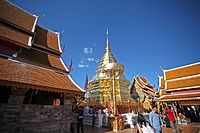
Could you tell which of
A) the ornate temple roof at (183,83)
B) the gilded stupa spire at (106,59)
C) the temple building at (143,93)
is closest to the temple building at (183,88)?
the ornate temple roof at (183,83)

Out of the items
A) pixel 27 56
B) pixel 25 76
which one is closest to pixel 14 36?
pixel 27 56

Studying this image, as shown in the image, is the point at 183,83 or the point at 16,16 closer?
the point at 16,16

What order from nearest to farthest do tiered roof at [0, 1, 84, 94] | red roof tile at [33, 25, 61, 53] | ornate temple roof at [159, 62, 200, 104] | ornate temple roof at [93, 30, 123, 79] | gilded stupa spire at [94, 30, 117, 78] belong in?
1. tiered roof at [0, 1, 84, 94]
2. red roof tile at [33, 25, 61, 53]
3. ornate temple roof at [159, 62, 200, 104]
4. ornate temple roof at [93, 30, 123, 79]
5. gilded stupa spire at [94, 30, 117, 78]

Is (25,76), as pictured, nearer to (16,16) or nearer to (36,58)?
(36,58)

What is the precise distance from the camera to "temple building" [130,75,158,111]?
19.5 meters

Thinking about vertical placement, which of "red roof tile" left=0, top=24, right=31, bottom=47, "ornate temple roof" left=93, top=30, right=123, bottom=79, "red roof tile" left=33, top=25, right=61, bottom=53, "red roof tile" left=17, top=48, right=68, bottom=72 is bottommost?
"red roof tile" left=17, top=48, right=68, bottom=72

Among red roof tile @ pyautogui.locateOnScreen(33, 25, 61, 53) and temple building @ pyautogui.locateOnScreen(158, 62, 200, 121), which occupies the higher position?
red roof tile @ pyautogui.locateOnScreen(33, 25, 61, 53)

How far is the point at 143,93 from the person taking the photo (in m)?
22.0

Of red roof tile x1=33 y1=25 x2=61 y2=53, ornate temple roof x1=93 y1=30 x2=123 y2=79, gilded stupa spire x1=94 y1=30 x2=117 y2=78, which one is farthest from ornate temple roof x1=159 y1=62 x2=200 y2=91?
gilded stupa spire x1=94 y1=30 x2=117 y2=78

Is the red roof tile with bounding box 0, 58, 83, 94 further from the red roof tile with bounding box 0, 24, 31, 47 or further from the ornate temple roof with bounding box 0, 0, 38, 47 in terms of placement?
the ornate temple roof with bounding box 0, 0, 38, 47

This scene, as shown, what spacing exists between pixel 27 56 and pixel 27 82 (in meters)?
2.79

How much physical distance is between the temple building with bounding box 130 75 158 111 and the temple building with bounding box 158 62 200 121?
122 inches

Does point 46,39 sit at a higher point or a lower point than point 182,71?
higher

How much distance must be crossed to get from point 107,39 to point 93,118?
26.0 metres
